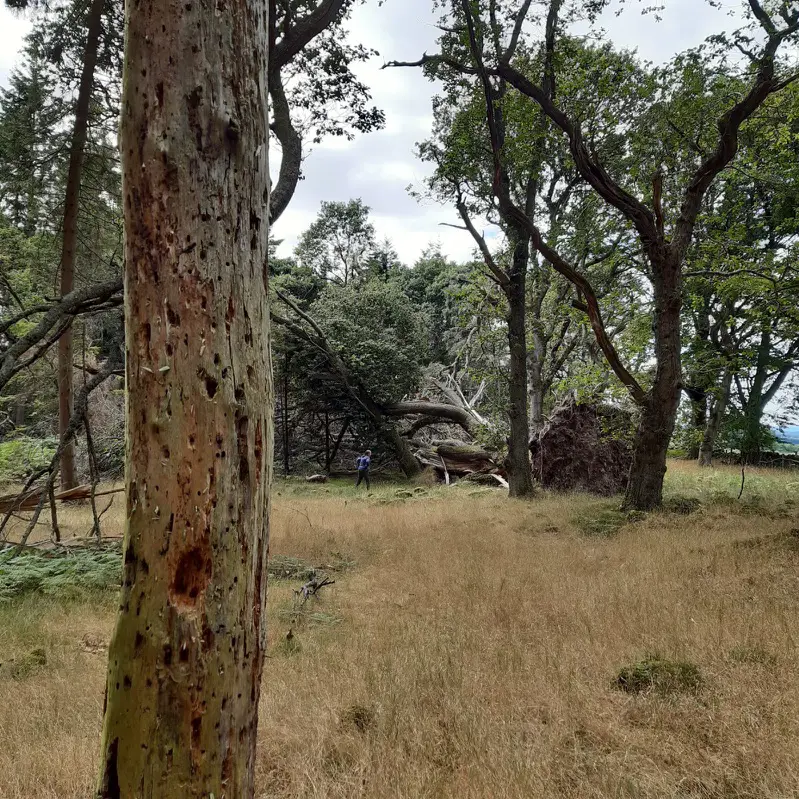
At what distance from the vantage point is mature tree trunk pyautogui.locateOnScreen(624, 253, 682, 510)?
362 inches

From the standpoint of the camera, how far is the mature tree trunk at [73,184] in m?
9.57

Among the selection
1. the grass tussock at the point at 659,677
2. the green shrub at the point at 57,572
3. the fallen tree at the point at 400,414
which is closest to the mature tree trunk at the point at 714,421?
the fallen tree at the point at 400,414

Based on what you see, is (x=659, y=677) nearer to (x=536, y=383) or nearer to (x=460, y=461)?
(x=536, y=383)

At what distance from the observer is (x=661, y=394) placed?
9.23 meters

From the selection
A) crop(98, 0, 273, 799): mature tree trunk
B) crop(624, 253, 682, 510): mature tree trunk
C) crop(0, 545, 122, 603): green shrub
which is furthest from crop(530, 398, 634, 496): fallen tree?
crop(98, 0, 273, 799): mature tree trunk

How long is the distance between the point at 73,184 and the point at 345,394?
501 inches

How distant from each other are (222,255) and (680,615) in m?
4.73

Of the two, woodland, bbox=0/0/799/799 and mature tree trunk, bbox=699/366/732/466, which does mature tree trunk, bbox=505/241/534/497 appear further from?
mature tree trunk, bbox=699/366/732/466

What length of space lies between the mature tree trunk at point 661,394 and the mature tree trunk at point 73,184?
11.1 metres

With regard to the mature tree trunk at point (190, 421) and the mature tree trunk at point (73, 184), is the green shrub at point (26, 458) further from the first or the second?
the mature tree trunk at point (190, 421)

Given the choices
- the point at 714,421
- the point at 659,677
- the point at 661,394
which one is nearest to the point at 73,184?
the point at 661,394

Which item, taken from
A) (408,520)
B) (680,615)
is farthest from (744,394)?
(680,615)

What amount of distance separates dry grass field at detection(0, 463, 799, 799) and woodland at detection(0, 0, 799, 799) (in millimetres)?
36

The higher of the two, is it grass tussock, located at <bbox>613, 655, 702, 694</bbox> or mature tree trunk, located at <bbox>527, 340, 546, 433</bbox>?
mature tree trunk, located at <bbox>527, 340, 546, 433</bbox>
